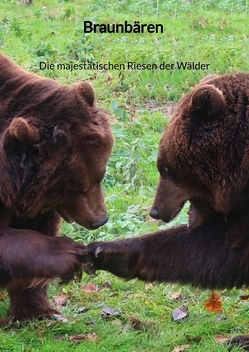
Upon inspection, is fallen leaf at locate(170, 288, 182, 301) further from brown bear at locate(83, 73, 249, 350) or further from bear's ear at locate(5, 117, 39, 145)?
bear's ear at locate(5, 117, 39, 145)

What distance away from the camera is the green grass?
236 inches

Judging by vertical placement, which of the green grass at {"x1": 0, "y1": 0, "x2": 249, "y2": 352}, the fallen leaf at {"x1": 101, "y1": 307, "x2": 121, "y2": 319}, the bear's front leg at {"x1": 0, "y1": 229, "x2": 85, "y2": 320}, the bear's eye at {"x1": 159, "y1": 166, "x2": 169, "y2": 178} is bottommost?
the green grass at {"x1": 0, "y1": 0, "x2": 249, "y2": 352}

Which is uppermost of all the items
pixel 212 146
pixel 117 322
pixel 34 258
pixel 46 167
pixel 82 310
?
pixel 212 146

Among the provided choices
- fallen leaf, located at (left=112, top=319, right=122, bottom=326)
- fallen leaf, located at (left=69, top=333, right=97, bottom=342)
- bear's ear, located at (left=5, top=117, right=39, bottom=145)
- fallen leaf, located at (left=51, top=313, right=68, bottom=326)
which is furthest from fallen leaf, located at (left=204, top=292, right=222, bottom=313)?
bear's ear, located at (left=5, top=117, right=39, bottom=145)

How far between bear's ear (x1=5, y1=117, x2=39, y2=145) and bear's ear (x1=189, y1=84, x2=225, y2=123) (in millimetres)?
1089

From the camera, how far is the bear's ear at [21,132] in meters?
5.20

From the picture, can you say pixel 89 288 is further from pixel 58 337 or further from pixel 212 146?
pixel 212 146

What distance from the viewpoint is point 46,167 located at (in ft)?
17.5

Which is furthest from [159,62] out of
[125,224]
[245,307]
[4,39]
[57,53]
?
[245,307]

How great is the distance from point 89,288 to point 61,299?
28cm

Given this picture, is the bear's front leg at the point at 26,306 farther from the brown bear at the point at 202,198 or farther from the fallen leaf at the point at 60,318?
the brown bear at the point at 202,198

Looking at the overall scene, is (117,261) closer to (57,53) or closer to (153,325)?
(153,325)

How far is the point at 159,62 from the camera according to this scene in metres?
12.9

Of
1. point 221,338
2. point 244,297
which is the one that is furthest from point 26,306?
point 244,297
